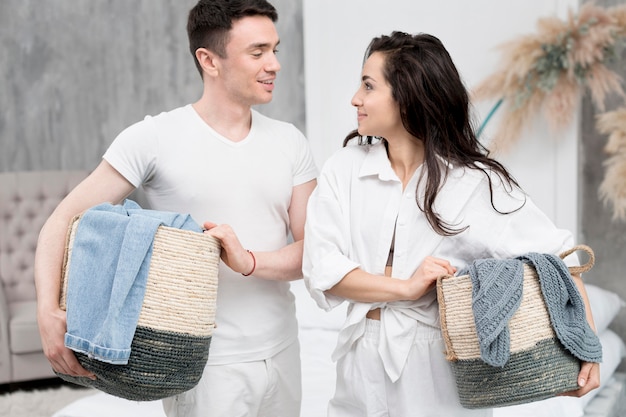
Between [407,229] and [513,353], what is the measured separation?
334 mm

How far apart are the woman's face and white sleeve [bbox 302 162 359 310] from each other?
144 mm

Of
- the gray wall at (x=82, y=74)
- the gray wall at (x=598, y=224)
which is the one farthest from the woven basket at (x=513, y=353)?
the gray wall at (x=82, y=74)

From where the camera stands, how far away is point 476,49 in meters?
3.58

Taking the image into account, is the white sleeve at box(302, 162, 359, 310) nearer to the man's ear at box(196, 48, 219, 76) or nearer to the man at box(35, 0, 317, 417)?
the man at box(35, 0, 317, 417)

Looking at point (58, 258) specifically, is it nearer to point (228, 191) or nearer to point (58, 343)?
point (58, 343)

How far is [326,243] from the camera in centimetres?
171

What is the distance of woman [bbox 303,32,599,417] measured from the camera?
1701 millimetres

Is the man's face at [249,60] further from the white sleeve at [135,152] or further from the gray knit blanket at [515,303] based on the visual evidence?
the gray knit blanket at [515,303]

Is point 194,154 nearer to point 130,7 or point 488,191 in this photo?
point 488,191

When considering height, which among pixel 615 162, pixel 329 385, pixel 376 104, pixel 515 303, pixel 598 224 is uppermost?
pixel 376 104

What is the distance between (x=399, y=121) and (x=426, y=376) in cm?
54

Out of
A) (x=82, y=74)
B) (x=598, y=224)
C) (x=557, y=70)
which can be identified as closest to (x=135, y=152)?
(x=557, y=70)

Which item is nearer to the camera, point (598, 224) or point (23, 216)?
point (598, 224)

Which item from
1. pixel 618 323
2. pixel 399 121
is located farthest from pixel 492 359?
pixel 618 323
